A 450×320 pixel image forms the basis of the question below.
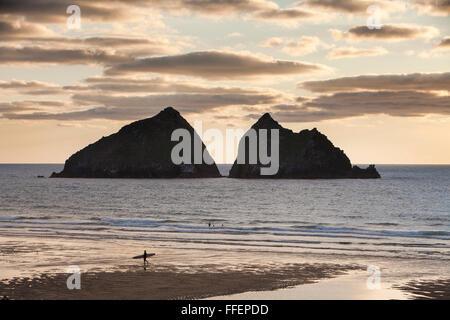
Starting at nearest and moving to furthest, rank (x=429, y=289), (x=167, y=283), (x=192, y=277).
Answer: (x=429, y=289) < (x=167, y=283) < (x=192, y=277)

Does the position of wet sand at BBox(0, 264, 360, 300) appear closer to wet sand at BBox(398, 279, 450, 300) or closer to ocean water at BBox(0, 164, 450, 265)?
wet sand at BBox(398, 279, 450, 300)

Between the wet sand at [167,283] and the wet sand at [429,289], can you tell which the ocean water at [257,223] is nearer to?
the wet sand at [429,289]

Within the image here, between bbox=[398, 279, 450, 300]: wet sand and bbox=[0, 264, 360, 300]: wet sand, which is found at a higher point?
bbox=[0, 264, 360, 300]: wet sand

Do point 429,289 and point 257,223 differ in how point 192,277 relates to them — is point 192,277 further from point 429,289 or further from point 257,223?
point 257,223

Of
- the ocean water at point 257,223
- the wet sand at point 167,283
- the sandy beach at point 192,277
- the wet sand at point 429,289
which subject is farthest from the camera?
the ocean water at point 257,223

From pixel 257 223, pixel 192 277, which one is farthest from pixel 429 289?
pixel 257 223

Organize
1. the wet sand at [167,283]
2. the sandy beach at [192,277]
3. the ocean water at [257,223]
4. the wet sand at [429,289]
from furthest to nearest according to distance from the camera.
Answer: the ocean water at [257,223], the sandy beach at [192,277], the wet sand at [167,283], the wet sand at [429,289]

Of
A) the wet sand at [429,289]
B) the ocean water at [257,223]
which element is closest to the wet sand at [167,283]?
the wet sand at [429,289]

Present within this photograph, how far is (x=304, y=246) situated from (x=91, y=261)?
16224mm

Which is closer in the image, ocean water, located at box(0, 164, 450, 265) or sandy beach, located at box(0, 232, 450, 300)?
sandy beach, located at box(0, 232, 450, 300)

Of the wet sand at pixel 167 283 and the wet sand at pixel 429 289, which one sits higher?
the wet sand at pixel 167 283

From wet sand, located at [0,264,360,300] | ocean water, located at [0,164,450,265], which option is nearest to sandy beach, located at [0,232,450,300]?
wet sand, located at [0,264,360,300]

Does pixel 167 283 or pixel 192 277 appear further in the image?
pixel 192 277
